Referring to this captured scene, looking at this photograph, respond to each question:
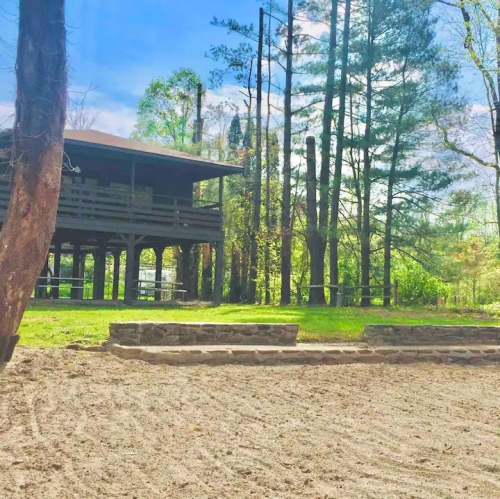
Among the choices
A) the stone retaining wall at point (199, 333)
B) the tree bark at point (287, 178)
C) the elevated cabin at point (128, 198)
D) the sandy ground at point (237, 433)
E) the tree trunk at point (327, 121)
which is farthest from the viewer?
the tree bark at point (287, 178)

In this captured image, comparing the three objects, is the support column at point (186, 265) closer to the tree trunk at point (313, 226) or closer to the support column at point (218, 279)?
the support column at point (218, 279)

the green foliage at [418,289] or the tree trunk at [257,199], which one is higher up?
the tree trunk at [257,199]

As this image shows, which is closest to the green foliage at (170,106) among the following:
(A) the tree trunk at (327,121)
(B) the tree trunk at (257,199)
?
(B) the tree trunk at (257,199)

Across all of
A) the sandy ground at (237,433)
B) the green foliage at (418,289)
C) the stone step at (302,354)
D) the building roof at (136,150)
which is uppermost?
the building roof at (136,150)

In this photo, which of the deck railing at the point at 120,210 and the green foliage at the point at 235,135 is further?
the green foliage at the point at 235,135

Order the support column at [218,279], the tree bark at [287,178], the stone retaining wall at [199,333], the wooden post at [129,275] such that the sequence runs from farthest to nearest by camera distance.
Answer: the tree bark at [287,178] → the support column at [218,279] → the wooden post at [129,275] → the stone retaining wall at [199,333]

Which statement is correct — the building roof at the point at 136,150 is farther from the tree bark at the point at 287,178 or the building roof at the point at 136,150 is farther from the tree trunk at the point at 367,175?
the tree trunk at the point at 367,175

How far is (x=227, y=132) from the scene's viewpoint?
1618 inches

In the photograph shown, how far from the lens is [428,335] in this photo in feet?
40.2

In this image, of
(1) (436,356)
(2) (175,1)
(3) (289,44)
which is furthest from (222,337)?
(3) (289,44)

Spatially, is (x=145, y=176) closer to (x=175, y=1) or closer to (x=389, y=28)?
(x=175, y=1)

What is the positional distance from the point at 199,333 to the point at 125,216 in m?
11.2

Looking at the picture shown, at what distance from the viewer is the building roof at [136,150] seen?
19984mm

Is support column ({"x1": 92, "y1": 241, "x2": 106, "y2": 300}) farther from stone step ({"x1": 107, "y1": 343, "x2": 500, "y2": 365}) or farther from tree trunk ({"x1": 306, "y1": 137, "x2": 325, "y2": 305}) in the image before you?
stone step ({"x1": 107, "y1": 343, "x2": 500, "y2": 365})
